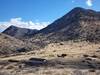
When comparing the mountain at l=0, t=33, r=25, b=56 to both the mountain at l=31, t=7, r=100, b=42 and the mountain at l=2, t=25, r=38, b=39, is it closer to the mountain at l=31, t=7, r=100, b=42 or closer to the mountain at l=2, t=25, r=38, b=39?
the mountain at l=31, t=7, r=100, b=42

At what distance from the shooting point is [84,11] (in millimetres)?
140000

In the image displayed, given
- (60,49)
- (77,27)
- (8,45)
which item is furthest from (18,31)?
(60,49)

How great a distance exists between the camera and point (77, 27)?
403 ft

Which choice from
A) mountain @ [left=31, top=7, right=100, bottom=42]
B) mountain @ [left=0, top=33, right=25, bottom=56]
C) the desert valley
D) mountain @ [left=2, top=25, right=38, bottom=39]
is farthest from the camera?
mountain @ [left=2, top=25, right=38, bottom=39]

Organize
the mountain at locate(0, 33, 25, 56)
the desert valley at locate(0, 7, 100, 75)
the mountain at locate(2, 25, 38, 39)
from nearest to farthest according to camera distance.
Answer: the desert valley at locate(0, 7, 100, 75) → the mountain at locate(0, 33, 25, 56) → the mountain at locate(2, 25, 38, 39)

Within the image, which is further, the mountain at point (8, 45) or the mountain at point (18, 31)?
the mountain at point (18, 31)

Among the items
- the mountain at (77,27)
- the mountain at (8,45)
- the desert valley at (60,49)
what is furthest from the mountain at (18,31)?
the mountain at (8,45)

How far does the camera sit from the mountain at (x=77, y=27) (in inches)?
4412

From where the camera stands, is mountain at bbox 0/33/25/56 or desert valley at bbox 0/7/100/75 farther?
mountain at bbox 0/33/25/56

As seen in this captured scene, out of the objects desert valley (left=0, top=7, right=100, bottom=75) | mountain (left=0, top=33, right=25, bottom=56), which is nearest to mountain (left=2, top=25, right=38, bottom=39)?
desert valley (left=0, top=7, right=100, bottom=75)

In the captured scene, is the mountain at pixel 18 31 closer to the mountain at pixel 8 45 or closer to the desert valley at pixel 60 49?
the desert valley at pixel 60 49

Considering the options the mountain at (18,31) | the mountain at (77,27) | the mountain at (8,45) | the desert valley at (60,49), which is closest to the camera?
the desert valley at (60,49)

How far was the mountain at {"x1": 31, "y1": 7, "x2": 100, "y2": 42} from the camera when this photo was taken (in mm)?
112062

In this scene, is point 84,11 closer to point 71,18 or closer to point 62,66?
point 71,18
